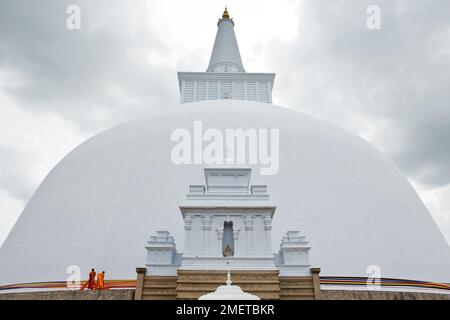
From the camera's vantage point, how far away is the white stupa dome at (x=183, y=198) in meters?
13.3

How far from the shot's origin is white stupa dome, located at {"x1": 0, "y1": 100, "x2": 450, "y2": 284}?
43.6ft

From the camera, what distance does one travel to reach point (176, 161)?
51.1ft

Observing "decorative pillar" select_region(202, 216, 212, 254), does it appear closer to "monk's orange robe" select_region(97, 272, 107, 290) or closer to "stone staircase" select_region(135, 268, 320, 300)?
"stone staircase" select_region(135, 268, 320, 300)

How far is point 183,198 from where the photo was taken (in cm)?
1417

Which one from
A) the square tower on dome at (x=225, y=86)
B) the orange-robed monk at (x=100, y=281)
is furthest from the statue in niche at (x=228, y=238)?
the square tower on dome at (x=225, y=86)

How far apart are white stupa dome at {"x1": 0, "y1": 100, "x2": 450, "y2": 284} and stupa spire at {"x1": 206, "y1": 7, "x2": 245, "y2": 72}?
42.4 feet

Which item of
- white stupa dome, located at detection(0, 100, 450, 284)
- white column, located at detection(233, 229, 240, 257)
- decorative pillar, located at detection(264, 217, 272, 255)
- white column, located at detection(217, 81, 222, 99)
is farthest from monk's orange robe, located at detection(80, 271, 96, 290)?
white column, located at detection(217, 81, 222, 99)

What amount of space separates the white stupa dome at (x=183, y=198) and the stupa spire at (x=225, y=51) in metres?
12.9

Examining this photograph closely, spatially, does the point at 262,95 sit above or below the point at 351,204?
above

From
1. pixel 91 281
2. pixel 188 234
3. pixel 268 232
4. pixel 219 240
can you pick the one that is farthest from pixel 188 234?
pixel 91 281

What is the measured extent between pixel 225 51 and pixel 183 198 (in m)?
19.9

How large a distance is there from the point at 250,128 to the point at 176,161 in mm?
3864
